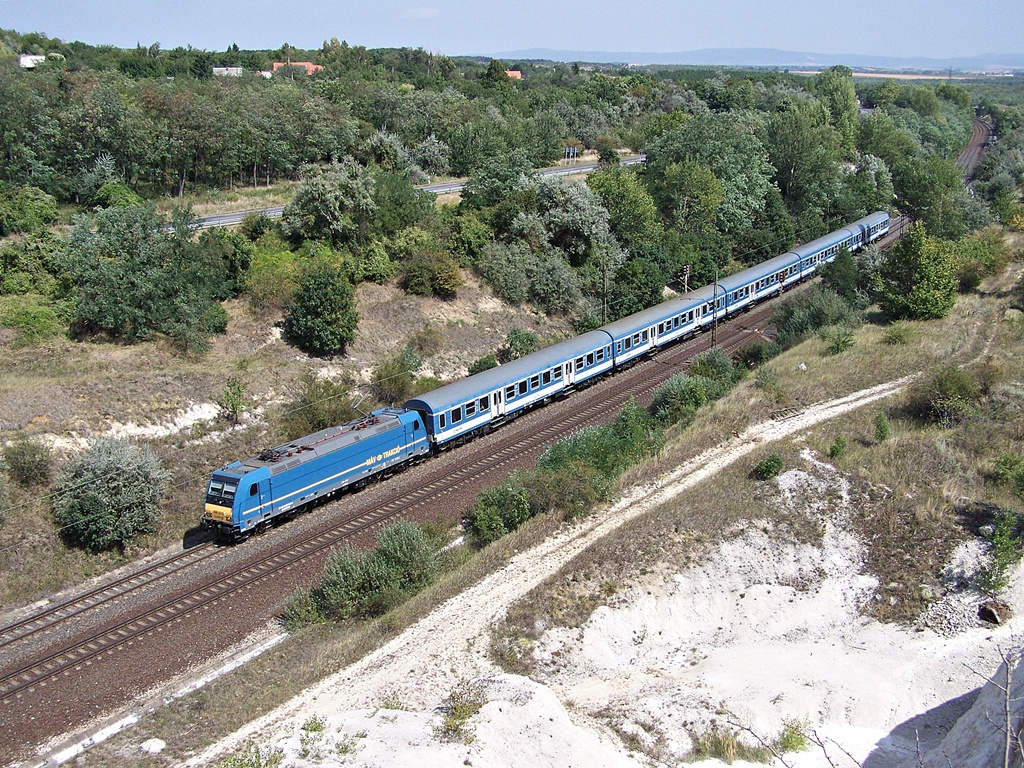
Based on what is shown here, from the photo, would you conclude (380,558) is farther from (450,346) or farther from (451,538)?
(450,346)

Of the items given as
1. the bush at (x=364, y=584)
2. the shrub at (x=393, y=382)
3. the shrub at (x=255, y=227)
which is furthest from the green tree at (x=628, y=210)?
the bush at (x=364, y=584)

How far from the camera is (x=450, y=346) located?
43.3 meters

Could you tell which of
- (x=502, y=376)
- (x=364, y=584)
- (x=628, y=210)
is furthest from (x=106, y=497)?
(x=628, y=210)

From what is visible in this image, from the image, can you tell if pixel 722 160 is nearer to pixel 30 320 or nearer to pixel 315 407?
pixel 315 407

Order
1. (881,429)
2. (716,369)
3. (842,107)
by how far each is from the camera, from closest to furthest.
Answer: (881,429)
(716,369)
(842,107)

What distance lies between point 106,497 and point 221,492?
3691 mm

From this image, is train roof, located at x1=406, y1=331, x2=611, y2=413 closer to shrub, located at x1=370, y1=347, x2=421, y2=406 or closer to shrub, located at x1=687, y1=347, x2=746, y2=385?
shrub, located at x1=370, y1=347, x2=421, y2=406

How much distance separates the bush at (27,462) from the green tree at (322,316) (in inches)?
525

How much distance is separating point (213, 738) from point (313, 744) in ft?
8.46

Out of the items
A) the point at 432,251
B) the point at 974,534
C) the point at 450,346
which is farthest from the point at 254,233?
the point at 974,534

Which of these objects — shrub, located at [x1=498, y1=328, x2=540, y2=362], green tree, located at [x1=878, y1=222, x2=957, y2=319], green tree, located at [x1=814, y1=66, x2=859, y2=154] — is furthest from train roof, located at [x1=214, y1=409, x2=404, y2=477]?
green tree, located at [x1=814, y1=66, x2=859, y2=154]

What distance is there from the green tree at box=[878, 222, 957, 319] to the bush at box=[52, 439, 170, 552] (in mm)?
38763

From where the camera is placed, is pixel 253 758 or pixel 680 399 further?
pixel 680 399

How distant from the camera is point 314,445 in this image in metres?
27.3
